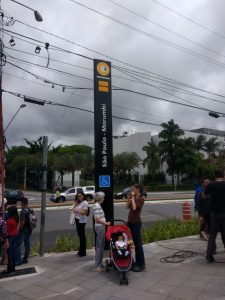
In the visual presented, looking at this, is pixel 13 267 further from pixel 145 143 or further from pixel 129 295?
pixel 145 143

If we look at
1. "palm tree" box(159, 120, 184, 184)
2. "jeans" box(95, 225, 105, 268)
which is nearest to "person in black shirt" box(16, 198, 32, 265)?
"jeans" box(95, 225, 105, 268)

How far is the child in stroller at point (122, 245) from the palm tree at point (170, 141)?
192 ft

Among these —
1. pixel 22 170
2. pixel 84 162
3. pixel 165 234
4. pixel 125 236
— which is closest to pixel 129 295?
pixel 125 236

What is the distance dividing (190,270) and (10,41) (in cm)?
849

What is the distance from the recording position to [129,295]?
6141 mm

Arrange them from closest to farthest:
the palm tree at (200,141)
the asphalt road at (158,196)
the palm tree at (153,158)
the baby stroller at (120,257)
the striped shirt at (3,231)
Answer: the baby stroller at (120,257)
the striped shirt at (3,231)
the asphalt road at (158,196)
the palm tree at (153,158)
the palm tree at (200,141)

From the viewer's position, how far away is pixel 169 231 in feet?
39.6

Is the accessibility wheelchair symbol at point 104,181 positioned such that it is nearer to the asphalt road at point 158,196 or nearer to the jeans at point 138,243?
the jeans at point 138,243

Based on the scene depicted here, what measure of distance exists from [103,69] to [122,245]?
4898 millimetres

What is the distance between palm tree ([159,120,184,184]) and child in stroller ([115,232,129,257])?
5864cm

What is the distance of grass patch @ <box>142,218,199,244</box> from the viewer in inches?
455

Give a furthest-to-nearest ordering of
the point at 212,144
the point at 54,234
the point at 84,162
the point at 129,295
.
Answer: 1. the point at 212,144
2. the point at 84,162
3. the point at 54,234
4. the point at 129,295

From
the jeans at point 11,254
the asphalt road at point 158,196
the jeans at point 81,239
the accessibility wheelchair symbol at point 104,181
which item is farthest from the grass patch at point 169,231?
the asphalt road at point 158,196

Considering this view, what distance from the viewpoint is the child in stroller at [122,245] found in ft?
23.2
